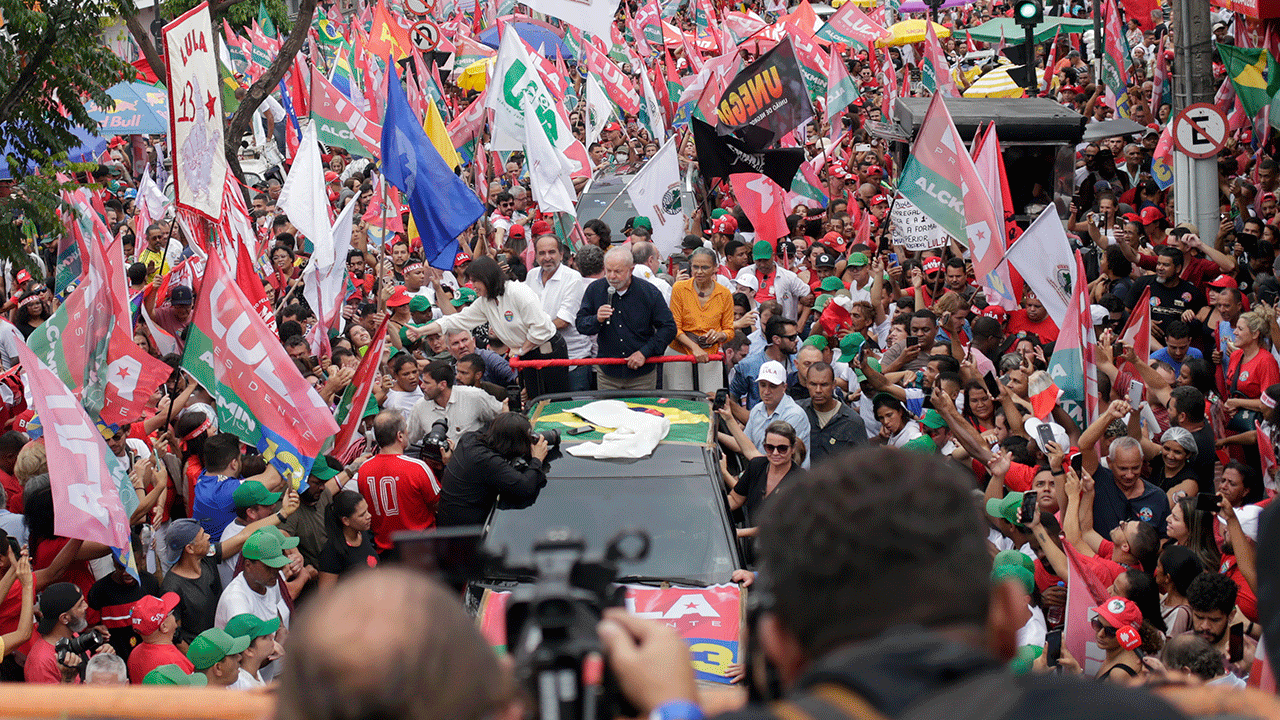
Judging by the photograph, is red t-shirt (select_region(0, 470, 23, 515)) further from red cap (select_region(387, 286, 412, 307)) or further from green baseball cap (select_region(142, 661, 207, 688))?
red cap (select_region(387, 286, 412, 307))

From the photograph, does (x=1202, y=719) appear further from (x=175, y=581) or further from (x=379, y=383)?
(x=379, y=383)

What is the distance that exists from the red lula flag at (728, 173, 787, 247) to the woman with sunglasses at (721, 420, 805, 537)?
6120 millimetres

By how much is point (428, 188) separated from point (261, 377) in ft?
12.9

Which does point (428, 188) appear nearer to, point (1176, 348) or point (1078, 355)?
point (1078, 355)

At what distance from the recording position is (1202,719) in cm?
156

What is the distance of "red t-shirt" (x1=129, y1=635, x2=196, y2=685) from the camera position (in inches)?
212

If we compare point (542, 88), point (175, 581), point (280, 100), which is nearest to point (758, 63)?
point (542, 88)

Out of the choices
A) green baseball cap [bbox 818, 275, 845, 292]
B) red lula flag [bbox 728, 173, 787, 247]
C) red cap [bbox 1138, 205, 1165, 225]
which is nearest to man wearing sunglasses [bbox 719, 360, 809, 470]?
green baseball cap [bbox 818, 275, 845, 292]

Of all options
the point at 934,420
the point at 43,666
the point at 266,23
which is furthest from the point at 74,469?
the point at 266,23

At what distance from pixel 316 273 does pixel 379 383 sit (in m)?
1.69

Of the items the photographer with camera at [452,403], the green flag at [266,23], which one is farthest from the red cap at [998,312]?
the green flag at [266,23]

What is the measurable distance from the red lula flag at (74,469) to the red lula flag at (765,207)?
8541 mm

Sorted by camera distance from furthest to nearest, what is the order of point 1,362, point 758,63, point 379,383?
point 758,63, point 1,362, point 379,383

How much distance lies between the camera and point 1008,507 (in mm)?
6578
